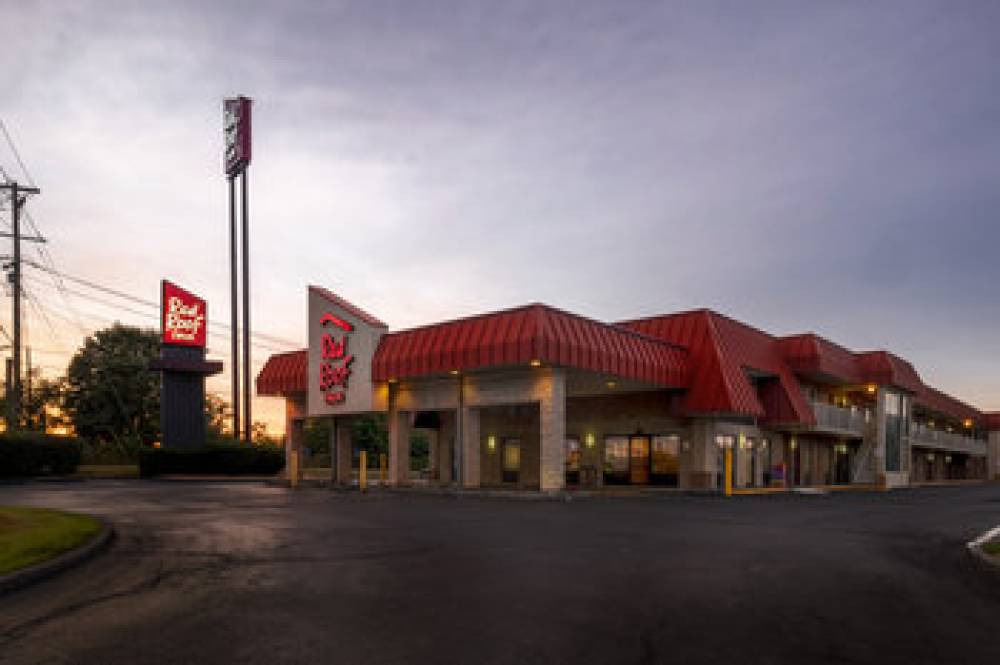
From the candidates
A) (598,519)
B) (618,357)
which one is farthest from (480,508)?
(618,357)

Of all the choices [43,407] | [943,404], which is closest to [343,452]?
[43,407]

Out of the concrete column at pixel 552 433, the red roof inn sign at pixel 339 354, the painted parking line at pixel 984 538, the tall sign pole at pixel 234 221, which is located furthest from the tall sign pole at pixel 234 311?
the painted parking line at pixel 984 538

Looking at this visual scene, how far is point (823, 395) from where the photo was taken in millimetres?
42031

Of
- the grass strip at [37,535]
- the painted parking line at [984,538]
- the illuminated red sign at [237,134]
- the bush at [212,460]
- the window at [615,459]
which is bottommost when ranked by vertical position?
the bush at [212,460]

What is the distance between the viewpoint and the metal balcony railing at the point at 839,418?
37.9m

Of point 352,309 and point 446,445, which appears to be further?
point 446,445

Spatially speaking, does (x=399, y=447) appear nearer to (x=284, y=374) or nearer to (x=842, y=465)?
(x=284, y=374)

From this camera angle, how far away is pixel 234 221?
50156mm

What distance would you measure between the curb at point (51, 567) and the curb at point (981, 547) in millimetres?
12977

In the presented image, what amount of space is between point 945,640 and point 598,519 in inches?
429

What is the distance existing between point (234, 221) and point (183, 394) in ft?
42.7

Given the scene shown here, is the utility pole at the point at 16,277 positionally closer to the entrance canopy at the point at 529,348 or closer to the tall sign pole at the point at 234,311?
the tall sign pole at the point at 234,311

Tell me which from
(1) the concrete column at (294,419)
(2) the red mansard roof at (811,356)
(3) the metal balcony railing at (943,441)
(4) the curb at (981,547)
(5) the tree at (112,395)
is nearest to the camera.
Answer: (4) the curb at (981,547)

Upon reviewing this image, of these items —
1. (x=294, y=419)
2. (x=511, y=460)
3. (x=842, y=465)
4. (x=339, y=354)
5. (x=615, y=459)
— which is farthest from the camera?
(x=842, y=465)
